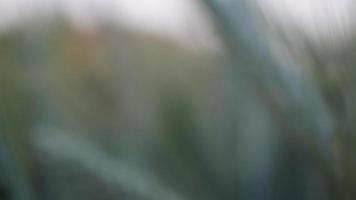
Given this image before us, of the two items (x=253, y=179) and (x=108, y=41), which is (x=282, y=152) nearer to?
(x=253, y=179)

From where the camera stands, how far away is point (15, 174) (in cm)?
56

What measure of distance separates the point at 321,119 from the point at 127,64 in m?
0.24

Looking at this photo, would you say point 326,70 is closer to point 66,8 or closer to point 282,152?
point 282,152

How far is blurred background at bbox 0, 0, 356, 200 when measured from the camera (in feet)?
1.59

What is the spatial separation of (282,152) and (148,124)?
0.42 ft

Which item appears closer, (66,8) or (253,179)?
(253,179)

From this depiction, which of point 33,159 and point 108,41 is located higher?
point 108,41

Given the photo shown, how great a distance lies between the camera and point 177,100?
625 mm

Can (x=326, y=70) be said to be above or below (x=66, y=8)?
below

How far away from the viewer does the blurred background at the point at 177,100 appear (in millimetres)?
485

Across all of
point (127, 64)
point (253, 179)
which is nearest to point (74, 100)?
point (127, 64)

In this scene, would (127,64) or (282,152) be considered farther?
(127,64)

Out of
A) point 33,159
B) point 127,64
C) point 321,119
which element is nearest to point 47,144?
point 33,159

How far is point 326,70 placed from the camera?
480 millimetres
